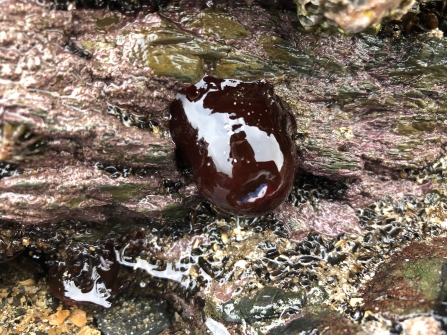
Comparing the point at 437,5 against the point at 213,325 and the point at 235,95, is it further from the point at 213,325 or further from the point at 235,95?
the point at 213,325

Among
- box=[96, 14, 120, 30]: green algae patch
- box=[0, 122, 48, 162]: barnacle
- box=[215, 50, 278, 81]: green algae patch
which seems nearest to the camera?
box=[0, 122, 48, 162]: barnacle

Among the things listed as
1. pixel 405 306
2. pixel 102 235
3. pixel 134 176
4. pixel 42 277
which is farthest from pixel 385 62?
pixel 42 277

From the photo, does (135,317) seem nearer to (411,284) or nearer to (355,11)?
(411,284)

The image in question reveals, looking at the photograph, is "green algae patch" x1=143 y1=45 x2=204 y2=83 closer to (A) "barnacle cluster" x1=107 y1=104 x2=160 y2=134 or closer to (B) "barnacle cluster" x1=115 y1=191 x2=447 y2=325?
(A) "barnacle cluster" x1=107 y1=104 x2=160 y2=134

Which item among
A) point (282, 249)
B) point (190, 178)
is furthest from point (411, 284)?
point (190, 178)

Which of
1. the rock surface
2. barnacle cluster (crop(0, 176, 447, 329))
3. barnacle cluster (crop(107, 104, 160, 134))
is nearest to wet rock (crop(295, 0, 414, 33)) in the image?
the rock surface

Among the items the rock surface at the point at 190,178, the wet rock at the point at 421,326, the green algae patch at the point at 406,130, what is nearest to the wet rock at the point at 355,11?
the rock surface at the point at 190,178

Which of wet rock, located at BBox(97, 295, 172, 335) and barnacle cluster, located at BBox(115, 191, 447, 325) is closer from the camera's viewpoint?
barnacle cluster, located at BBox(115, 191, 447, 325)

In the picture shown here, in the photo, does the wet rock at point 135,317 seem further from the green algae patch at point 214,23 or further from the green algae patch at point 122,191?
the green algae patch at point 214,23
